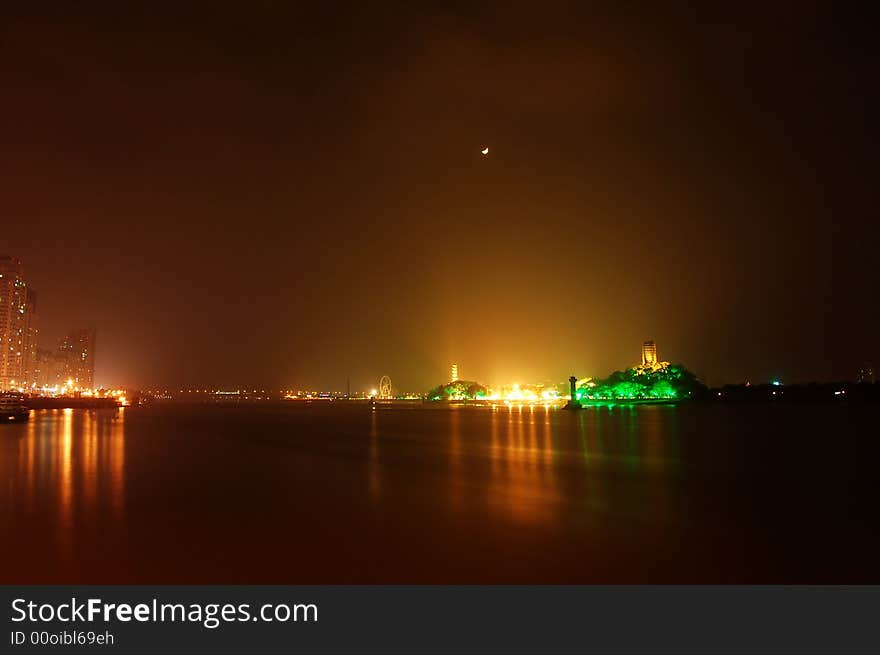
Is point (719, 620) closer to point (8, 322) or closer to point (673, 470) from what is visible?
point (673, 470)

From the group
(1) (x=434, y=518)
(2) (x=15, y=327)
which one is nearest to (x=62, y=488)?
(1) (x=434, y=518)

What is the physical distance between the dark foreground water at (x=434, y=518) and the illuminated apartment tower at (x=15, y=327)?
4716 inches

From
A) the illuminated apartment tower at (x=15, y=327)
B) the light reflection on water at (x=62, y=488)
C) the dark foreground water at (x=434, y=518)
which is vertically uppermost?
the illuminated apartment tower at (x=15, y=327)

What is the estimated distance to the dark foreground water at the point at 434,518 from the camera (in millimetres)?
8203

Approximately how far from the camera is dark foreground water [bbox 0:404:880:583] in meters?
8.20

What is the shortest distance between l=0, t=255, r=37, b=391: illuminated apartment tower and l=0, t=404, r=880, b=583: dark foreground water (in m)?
120

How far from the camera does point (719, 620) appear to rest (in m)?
6.66

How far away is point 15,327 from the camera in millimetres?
127812

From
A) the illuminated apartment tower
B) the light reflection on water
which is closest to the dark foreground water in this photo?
the light reflection on water

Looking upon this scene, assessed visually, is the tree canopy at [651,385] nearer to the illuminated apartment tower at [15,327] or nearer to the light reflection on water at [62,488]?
the illuminated apartment tower at [15,327]

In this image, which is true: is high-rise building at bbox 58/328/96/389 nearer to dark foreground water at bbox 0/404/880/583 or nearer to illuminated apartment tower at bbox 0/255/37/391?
illuminated apartment tower at bbox 0/255/37/391

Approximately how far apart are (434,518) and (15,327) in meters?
143

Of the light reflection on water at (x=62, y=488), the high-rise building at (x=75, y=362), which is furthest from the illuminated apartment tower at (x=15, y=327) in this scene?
the light reflection on water at (x=62, y=488)

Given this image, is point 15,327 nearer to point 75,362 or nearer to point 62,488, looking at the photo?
point 75,362
